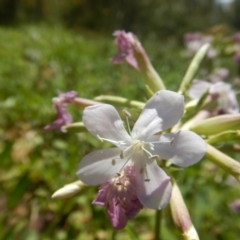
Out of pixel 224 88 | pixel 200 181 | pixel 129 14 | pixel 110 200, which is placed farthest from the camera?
pixel 129 14

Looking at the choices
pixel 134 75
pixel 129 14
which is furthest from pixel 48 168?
pixel 129 14

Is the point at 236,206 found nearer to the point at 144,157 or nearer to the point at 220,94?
the point at 220,94

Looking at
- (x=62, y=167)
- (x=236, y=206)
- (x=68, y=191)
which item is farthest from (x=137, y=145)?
(x=62, y=167)

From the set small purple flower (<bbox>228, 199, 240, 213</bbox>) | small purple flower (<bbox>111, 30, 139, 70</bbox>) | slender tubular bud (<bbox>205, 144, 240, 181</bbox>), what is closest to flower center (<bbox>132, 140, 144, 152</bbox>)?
slender tubular bud (<bbox>205, 144, 240, 181</bbox>)

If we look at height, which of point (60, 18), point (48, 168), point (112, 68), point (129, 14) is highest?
point (48, 168)

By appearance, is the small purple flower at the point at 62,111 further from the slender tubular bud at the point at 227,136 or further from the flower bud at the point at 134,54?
the slender tubular bud at the point at 227,136

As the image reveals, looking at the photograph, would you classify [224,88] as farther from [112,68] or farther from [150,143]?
[112,68]

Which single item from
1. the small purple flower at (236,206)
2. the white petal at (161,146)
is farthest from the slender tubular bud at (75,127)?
the small purple flower at (236,206)

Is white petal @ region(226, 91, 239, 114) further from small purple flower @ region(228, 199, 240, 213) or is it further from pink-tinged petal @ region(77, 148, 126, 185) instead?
small purple flower @ region(228, 199, 240, 213)
